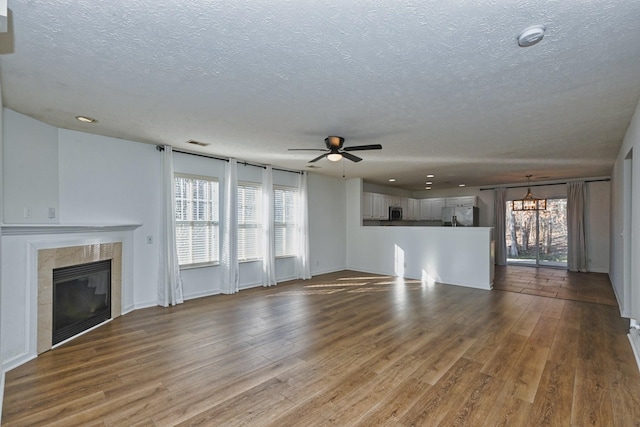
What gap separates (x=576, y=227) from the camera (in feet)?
26.5

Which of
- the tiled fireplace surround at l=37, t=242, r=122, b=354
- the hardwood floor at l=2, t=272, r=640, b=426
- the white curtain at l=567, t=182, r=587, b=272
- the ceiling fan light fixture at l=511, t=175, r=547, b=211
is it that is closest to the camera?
the hardwood floor at l=2, t=272, r=640, b=426

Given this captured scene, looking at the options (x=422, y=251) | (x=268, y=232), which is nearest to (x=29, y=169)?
(x=268, y=232)

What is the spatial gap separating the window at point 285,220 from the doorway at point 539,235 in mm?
6935

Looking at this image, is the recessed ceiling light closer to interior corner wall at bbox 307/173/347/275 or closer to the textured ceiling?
the textured ceiling

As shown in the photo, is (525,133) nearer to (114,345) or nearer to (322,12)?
(322,12)

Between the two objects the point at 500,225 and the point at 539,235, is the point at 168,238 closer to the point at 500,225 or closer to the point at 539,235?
the point at 500,225

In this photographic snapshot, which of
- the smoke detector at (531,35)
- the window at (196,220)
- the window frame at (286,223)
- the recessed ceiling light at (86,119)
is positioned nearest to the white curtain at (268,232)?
the window frame at (286,223)

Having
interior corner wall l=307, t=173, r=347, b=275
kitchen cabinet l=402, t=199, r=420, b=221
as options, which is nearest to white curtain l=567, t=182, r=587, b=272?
kitchen cabinet l=402, t=199, r=420, b=221

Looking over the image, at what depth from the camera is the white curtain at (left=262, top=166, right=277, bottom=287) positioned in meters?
6.26

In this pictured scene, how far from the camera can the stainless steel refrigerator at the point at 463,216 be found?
30.2 feet

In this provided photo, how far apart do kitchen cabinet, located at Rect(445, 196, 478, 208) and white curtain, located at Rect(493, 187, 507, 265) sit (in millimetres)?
649

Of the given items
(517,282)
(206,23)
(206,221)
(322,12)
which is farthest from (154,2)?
(517,282)

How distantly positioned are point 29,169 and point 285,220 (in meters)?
4.38

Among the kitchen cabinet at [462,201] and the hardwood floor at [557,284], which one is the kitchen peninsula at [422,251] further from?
the kitchen cabinet at [462,201]
